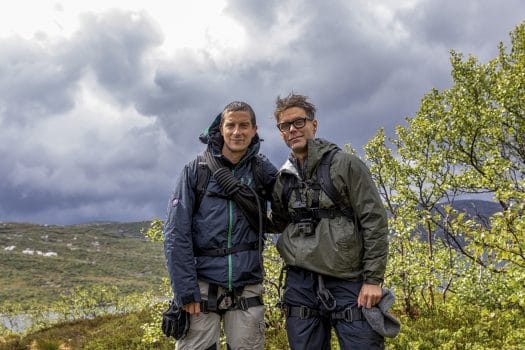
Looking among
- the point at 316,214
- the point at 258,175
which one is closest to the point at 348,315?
the point at 316,214

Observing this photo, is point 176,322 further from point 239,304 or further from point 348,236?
point 348,236

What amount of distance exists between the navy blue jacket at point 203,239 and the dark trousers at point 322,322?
1.83 ft

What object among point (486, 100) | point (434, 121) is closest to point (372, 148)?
point (434, 121)

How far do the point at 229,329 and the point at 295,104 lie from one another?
2889 mm

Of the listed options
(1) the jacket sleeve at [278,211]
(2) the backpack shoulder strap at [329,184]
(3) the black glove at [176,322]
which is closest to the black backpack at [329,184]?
(2) the backpack shoulder strap at [329,184]

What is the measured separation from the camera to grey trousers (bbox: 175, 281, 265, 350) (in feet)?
16.0

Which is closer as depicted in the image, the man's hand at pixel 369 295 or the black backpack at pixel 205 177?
the man's hand at pixel 369 295

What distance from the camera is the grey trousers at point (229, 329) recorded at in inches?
192

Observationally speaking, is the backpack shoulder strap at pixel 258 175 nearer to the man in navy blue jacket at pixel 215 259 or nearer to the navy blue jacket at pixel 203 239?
the man in navy blue jacket at pixel 215 259

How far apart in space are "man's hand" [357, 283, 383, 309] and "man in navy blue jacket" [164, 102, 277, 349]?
128cm

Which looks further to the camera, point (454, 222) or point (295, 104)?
point (454, 222)

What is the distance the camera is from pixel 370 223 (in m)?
4.50

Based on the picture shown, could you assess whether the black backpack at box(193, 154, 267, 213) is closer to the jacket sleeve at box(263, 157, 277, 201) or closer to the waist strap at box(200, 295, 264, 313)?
the jacket sleeve at box(263, 157, 277, 201)

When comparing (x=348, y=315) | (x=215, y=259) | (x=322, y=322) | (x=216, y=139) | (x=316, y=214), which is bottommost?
(x=322, y=322)
